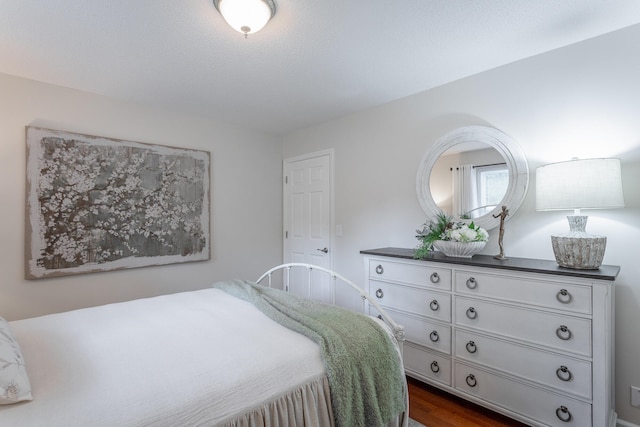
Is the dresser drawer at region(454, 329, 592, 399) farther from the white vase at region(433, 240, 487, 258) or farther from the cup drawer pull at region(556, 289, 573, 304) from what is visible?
the white vase at region(433, 240, 487, 258)

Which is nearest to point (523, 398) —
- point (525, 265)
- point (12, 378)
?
point (525, 265)

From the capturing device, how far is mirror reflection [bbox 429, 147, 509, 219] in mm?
2312

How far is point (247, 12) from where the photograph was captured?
1.54 metres

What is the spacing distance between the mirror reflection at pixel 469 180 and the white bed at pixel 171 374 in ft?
4.27

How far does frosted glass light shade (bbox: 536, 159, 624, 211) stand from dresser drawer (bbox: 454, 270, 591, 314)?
44 cm

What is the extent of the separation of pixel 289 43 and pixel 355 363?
1846 millimetres

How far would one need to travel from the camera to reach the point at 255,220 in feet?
12.5

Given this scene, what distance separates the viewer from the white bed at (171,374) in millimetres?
917

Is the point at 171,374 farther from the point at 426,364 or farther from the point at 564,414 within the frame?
the point at 564,414

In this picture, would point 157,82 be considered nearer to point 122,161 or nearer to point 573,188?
point 122,161

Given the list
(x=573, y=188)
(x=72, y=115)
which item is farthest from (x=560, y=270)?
(x=72, y=115)

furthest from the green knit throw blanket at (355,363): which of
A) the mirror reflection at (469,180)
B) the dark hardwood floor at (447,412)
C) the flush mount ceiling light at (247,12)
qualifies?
the flush mount ceiling light at (247,12)

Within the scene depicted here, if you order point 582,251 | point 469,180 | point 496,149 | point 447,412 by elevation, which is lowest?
point 447,412

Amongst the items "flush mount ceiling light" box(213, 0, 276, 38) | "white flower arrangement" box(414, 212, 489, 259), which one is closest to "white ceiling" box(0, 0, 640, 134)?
"flush mount ceiling light" box(213, 0, 276, 38)
